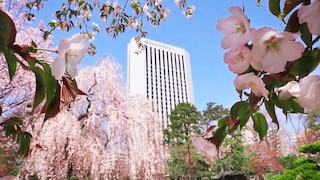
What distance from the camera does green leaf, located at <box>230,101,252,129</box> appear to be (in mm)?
419

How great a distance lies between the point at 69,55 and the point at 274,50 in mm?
299

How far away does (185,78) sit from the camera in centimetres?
4609

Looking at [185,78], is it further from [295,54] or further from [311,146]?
[295,54]

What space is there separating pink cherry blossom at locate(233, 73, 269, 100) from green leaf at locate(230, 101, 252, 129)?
4cm

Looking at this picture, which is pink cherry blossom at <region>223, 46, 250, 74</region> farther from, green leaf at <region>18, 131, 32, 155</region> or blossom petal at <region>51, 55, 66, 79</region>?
green leaf at <region>18, 131, 32, 155</region>

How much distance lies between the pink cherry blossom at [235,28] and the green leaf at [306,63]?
91 mm

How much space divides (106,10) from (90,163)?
4.23 m

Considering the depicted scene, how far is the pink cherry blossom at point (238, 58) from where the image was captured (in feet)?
1.18

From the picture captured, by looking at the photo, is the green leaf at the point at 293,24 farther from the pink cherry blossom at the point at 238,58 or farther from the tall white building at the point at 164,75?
the tall white building at the point at 164,75

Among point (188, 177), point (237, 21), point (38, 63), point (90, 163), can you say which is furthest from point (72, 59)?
point (188, 177)

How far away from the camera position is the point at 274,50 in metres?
0.34

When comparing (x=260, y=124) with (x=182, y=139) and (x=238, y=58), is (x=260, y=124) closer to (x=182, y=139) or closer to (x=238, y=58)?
(x=238, y=58)

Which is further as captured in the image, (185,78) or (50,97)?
(185,78)

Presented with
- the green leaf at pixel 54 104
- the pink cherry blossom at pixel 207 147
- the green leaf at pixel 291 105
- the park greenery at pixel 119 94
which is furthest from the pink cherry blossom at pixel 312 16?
the green leaf at pixel 54 104
